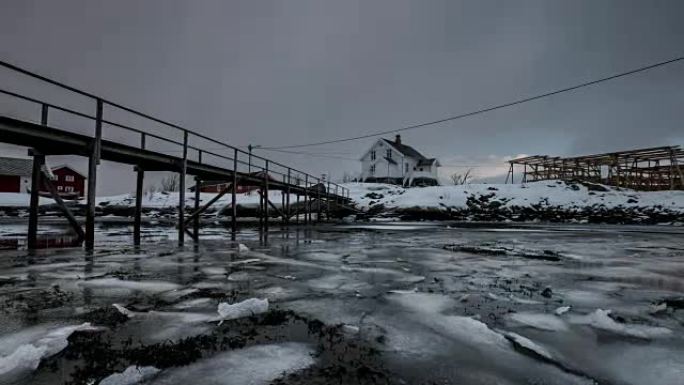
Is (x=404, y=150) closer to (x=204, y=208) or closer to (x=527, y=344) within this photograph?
(x=204, y=208)

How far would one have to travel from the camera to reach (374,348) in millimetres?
2699

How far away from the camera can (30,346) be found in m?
2.48

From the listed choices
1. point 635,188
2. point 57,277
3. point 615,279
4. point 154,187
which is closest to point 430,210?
point 635,188

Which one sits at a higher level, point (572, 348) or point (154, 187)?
point (154, 187)

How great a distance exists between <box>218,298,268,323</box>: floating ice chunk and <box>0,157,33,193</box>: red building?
64456mm

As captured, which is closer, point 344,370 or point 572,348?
point 344,370

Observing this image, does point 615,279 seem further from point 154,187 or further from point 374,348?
point 154,187

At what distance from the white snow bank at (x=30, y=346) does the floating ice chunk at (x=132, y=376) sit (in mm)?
574

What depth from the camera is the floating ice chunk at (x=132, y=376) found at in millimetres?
2072

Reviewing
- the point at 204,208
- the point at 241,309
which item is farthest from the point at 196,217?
the point at 241,309

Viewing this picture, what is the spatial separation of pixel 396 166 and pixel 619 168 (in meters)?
29.0

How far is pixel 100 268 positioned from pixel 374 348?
197 inches

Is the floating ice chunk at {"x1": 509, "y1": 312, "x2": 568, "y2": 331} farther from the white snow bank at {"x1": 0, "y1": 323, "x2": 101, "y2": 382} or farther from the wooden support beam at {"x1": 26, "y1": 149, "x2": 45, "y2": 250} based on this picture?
the wooden support beam at {"x1": 26, "y1": 149, "x2": 45, "y2": 250}

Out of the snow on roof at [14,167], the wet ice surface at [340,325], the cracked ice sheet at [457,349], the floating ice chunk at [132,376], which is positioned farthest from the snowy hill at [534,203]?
the snow on roof at [14,167]
